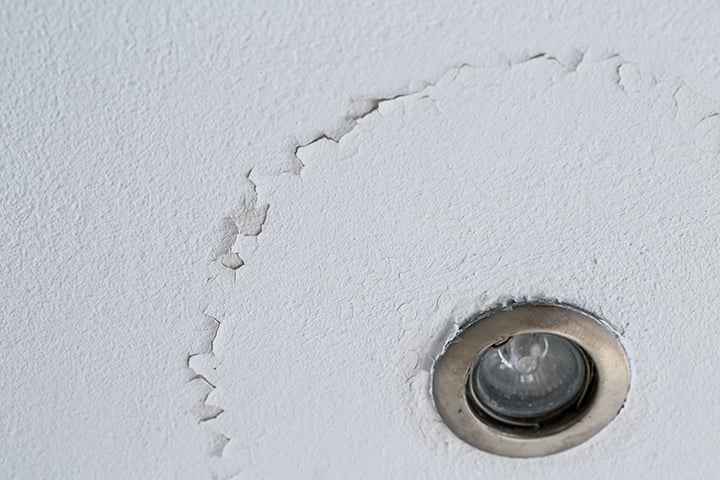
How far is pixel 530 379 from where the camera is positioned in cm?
76

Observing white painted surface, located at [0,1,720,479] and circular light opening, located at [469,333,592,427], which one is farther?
circular light opening, located at [469,333,592,427]

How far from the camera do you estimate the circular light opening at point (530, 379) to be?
2.40 feet

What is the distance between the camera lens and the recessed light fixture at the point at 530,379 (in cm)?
68

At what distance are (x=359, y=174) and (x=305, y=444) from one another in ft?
0.94

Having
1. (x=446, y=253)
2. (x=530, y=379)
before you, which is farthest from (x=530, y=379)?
(x=446, y=253)

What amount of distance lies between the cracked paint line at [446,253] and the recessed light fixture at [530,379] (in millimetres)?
16

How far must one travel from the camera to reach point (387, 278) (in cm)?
66

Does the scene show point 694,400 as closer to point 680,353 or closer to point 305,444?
point 680,353

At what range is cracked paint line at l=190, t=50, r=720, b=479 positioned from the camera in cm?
57

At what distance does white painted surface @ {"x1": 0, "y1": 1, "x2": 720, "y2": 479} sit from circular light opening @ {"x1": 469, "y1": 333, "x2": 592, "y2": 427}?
0.14 ft

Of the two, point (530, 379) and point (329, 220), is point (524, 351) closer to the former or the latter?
point (530, 379)

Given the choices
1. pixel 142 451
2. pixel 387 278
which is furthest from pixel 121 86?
pixel 142 451

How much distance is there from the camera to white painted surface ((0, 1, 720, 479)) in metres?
0.53

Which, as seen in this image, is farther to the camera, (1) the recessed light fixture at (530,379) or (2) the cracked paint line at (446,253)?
(1) the recessed light fixture at (530,379)
